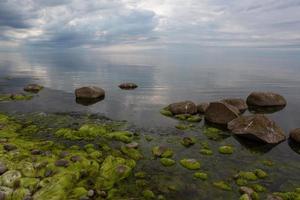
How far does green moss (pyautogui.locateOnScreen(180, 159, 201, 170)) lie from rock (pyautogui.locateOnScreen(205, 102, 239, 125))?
9818 millimetres

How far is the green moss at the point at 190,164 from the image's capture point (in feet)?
51.5

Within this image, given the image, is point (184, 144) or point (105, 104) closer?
point (184, 144)

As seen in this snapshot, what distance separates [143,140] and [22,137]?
954cm

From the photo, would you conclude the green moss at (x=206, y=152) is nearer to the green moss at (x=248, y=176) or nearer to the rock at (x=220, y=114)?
the green moss at (x=248, y=176)

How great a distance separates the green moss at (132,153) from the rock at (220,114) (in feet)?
35.2

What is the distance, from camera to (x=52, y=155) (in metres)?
16.0

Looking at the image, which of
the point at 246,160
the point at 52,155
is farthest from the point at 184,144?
the point at 52,155

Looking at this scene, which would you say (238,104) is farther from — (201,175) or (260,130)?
(201,175)

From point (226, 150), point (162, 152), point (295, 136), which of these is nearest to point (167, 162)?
point (162, 152)

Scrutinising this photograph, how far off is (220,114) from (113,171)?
561 inches

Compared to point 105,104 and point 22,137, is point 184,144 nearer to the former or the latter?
point 22,137

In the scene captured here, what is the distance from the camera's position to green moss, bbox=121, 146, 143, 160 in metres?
16.9

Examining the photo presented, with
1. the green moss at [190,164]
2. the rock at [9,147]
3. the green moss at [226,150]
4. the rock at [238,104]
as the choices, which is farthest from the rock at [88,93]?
the green moss at [190,164]

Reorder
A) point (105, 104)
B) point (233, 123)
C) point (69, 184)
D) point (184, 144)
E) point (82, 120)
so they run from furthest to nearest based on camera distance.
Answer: point (105, 104), point (82, 120), point (233, 123), point (184, 144), point (69, 184)
